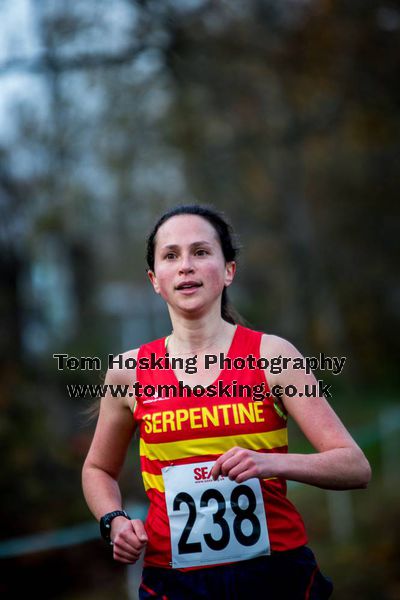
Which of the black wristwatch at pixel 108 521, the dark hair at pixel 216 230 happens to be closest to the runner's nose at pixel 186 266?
the dark hair at pixel 216 230

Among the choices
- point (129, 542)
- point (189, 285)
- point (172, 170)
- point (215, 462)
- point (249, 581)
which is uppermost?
point (172, 170)

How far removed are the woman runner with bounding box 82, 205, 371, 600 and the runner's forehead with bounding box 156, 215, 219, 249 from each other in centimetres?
2

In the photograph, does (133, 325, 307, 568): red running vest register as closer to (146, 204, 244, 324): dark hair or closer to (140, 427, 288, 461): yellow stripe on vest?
(140, 427, 288, 461): yellow stripe on vest

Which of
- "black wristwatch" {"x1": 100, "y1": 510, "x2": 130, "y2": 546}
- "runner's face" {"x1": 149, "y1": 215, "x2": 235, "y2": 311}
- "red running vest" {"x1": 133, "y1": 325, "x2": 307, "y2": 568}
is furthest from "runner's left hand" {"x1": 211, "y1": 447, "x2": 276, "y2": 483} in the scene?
"runner's face" {"x1": 149, "y1": 215, "x2": 235, "y2": 311}

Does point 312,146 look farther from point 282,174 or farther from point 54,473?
point 54,473

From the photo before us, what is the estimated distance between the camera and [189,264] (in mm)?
2625

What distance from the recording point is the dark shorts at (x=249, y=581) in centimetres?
243

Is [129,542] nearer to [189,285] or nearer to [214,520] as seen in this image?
[214,520]

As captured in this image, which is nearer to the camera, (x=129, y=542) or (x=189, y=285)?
(x=129, y=542)

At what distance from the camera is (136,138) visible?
14.4 meters

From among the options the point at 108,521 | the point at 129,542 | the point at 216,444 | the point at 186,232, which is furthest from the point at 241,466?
the point at 186,232

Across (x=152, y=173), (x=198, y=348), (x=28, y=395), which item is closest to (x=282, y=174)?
(x=152, y=173)

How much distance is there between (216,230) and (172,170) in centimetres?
1524

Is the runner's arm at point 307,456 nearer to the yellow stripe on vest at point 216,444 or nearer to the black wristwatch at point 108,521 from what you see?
the yellow stripe on vest at point 216,444
